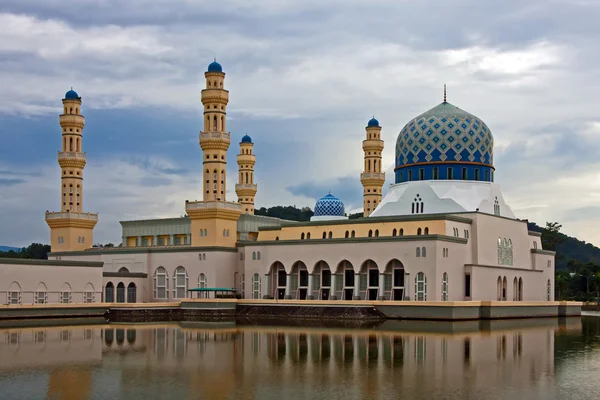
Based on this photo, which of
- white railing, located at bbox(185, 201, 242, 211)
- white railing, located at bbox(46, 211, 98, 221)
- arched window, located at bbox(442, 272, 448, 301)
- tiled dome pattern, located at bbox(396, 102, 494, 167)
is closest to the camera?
arched window, located at bbox(442, 272, 448, 301)

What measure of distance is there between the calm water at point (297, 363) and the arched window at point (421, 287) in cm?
731

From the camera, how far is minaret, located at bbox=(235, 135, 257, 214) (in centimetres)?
6569

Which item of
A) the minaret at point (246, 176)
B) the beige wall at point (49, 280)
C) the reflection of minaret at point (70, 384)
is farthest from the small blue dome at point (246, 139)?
the reflection of minaret at point (70, 384)

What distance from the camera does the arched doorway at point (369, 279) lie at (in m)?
47.4

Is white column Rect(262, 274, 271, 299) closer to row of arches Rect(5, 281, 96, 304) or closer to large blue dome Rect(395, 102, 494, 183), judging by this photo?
row of arches Rect(5, 281, 96, 304)

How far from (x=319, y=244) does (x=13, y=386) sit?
30112 millimetres

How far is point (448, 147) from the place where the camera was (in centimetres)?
5225

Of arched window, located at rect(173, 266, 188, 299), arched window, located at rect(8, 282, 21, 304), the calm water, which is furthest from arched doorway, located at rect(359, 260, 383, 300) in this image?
arched window, located at rect(8, 282, 21, 304)

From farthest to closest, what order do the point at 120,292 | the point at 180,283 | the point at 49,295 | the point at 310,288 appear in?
the point at 120,292 → the point at 180,283 → the point at 310,288 → the point at 49,295

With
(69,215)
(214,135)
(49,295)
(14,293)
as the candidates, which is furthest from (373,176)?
(14,293)

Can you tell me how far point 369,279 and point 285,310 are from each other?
4816 mm

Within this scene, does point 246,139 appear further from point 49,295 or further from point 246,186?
point 49,295

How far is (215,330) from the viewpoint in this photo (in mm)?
37219

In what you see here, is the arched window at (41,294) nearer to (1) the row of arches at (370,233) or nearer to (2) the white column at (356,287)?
(1) the row of arches at (370,233)
